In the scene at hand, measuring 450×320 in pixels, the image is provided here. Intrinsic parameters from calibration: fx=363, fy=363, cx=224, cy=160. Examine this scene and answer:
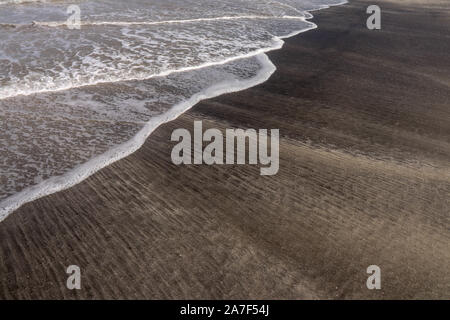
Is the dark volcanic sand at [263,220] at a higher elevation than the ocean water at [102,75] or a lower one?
lower

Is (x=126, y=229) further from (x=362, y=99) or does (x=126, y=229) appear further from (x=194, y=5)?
(x=194, y=5)

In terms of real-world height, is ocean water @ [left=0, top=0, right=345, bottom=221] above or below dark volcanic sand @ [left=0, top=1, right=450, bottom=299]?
above

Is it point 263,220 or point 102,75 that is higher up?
point 102,75

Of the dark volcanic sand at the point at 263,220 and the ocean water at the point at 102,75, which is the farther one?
the ocean water at the point at 102,75

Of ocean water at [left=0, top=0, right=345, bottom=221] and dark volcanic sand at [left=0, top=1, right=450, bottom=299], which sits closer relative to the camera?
dark volcanic sand at [left=0, top=1, right=450, bottom=299]

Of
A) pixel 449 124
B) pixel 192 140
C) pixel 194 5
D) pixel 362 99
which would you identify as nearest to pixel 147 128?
pixel 192 140

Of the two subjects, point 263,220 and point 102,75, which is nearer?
point 263,220
